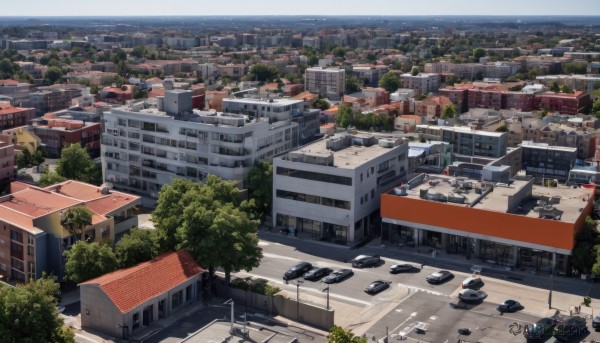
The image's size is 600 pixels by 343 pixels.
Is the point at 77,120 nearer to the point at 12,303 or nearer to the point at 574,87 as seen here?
the point at 12,303

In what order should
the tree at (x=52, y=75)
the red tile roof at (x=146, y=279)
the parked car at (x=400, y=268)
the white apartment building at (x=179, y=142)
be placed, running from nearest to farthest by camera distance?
the red tile roof at (x=146, y=279), the parked car at (x=400, y=268), the white apartment building at (x=179, y=142), the tree at (x=52, y=75)

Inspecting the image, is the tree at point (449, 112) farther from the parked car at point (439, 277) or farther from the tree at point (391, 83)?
the parked car at point (439, 277)

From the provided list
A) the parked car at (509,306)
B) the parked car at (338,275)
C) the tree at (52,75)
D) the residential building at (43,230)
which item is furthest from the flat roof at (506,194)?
the tree at (52,75)

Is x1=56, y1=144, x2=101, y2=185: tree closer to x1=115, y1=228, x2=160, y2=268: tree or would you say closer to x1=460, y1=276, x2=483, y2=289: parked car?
x1=115, y1=228, x2=160, y2=268: tree

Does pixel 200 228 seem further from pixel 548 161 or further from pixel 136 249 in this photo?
pixel 548 161

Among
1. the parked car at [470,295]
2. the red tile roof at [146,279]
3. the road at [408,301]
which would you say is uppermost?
the red tile roof at [146,279]
